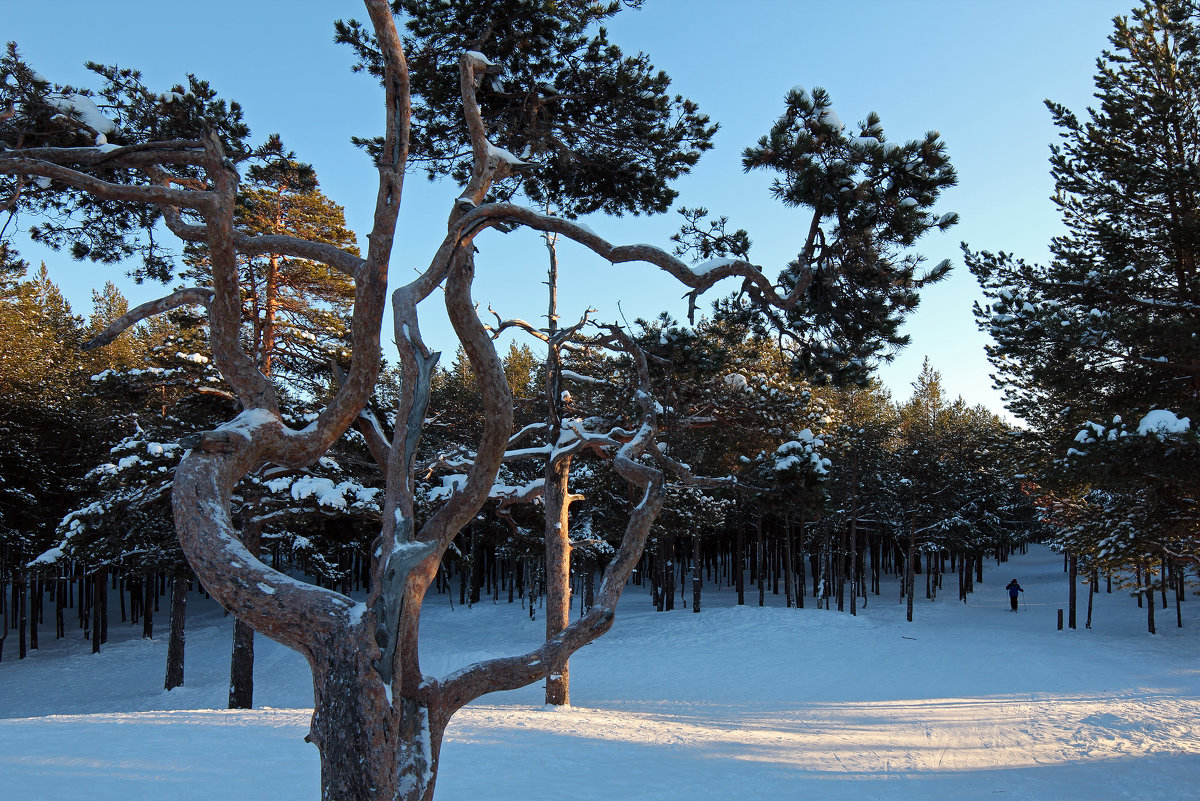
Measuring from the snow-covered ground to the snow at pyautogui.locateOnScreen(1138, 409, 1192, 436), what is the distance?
547cm

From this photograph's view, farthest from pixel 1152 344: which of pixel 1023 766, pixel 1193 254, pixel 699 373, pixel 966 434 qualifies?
pixel 966 434

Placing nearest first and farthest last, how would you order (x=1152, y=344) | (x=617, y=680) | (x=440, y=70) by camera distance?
1. (x=440, y=70)
2. (x=1152, y=344)
3. (x=617, y=680)

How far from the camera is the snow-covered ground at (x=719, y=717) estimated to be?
937 cm

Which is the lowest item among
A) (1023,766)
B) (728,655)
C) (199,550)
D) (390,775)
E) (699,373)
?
(728,655)

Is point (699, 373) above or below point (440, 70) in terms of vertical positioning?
below

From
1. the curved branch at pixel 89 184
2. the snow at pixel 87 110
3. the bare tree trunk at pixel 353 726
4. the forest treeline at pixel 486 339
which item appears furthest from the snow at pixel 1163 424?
the snow at pixel 87 110

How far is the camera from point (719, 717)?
644 inches

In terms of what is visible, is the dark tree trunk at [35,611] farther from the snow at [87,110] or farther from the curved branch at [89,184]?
the curved branch at [89,184]

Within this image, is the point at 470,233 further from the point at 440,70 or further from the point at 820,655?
the point at 820,655

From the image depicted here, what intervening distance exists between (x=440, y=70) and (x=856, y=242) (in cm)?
405

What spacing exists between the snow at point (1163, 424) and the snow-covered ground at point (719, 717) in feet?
17.9

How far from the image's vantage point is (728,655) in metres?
25.3

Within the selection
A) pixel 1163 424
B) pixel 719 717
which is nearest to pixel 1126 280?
pixel 1163 424

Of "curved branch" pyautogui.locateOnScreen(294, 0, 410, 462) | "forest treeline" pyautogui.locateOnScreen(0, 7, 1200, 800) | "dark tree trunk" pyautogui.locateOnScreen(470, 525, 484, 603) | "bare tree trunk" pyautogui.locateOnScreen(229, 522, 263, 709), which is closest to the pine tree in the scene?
"forest treeline" pyautogui.locateOnScreen(0, 7, 1200, 800)
